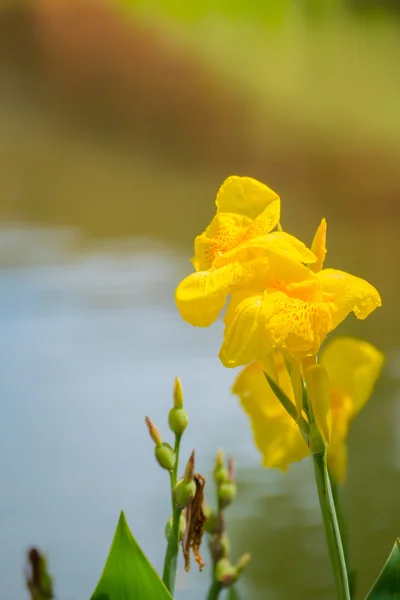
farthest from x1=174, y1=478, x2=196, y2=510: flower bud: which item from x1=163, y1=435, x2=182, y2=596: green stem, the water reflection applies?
the water reflection

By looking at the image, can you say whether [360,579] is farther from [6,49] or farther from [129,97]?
[6,49]

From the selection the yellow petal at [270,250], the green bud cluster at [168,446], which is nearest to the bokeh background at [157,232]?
the green bud cluster at [168,446]

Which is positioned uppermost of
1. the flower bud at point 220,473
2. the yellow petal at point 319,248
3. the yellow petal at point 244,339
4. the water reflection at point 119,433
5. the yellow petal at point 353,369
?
the yellow petal at point 319,248

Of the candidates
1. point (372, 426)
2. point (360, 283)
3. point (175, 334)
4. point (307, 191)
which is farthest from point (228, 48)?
point (360, 283)

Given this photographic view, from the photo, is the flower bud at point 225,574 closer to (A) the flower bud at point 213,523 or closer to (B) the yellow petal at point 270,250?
(A) the flower bud at point 213,523

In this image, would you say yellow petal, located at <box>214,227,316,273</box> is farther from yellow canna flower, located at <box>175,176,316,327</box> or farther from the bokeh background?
the bokeh background

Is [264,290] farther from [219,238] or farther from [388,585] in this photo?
[388,585]

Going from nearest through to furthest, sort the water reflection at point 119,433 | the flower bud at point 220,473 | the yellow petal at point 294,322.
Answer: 1. the yellow petal at point 294,322
2. the flower bud at point 220,473
3. the water reflection at point 119,433
